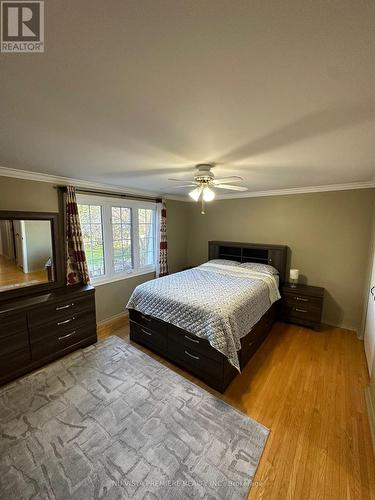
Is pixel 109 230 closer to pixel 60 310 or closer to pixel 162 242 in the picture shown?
pixel 162 242

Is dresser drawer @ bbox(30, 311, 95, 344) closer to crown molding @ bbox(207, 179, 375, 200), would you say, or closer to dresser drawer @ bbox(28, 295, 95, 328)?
dresser drawer @ bbox(28, 295, 95, 328)

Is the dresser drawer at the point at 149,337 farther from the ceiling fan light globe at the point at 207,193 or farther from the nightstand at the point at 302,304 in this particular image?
the nightstand at the point at 302,304

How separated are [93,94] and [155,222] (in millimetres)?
3176

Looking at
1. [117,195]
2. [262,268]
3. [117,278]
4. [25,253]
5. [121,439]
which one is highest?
[117,195]

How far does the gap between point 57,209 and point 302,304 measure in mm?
3851

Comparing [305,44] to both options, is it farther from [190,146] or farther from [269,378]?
[269,378]

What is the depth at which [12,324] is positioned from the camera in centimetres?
208

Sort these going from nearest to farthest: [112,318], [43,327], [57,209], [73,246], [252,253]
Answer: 1. [43,327]
2. [57,209]
3. [73,246]
4. [112,318]
5. [252,253]

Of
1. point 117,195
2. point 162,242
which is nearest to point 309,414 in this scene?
Answer: point 162,242

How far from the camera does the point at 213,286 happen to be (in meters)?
2.80

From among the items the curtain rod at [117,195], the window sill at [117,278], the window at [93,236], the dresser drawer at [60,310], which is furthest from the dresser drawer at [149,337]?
the curtain rod at [117,195]

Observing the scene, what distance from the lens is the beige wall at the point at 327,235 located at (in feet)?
9.98

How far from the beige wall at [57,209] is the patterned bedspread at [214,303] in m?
0.93

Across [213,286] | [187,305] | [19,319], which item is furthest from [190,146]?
[19,319]
